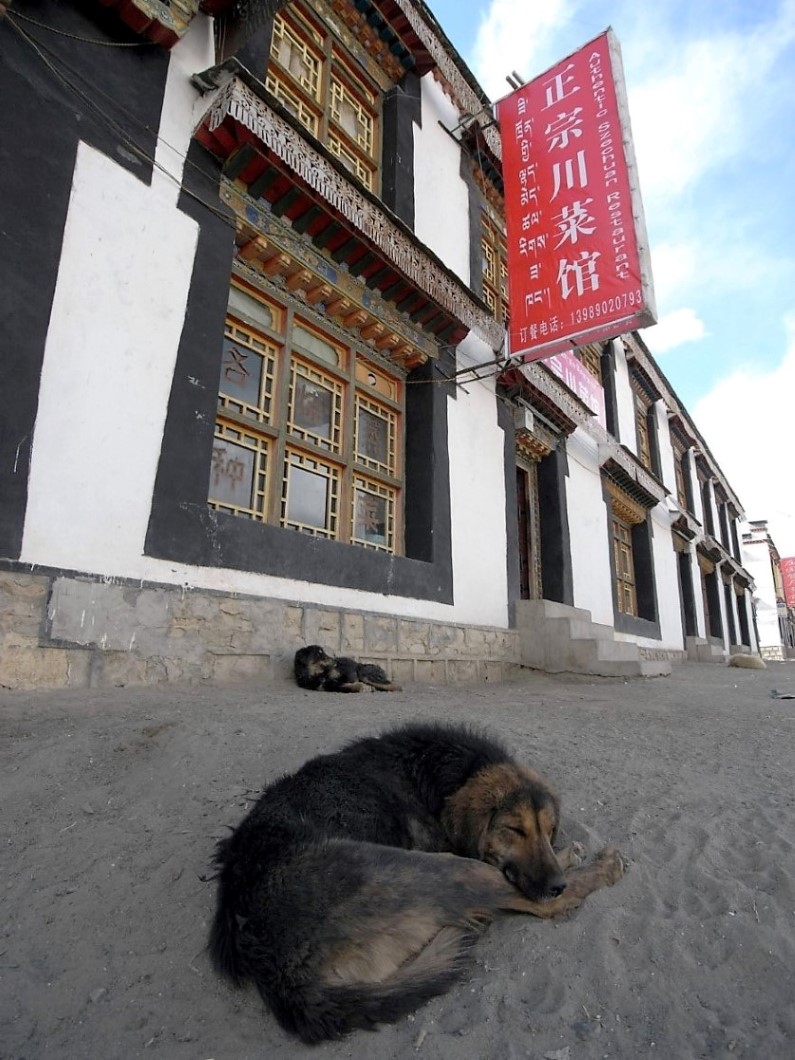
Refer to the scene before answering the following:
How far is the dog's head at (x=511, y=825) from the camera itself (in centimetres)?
196

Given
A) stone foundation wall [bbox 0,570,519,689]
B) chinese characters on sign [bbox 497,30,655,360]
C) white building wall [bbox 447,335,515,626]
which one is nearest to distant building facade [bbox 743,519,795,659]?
white building wall [bbox 447,335,515,626]

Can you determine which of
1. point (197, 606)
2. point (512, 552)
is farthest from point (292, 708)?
point (512, 552)

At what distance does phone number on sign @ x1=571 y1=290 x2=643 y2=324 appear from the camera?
6.48m

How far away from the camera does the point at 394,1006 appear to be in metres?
1.57

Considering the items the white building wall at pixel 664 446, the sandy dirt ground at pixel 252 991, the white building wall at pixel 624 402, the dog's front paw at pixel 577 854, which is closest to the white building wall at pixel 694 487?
the white building wall at pixel 664 446

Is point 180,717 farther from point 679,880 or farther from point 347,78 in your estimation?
point 347,78

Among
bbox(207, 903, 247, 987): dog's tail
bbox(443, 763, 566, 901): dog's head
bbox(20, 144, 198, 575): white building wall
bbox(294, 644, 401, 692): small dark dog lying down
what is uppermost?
bbox(20, 144, 198, 575): white building wall

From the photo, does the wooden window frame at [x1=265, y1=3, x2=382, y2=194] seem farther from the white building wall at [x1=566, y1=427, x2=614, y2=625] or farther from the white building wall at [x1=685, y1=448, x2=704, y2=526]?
the white building wall at [x1=685, y1=448, x2=704, y2=526]

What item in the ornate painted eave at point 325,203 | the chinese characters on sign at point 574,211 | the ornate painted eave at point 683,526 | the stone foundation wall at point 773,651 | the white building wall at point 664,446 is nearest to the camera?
the ornate painted eave at point 325,203

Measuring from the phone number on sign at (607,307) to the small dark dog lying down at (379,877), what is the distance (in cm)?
570

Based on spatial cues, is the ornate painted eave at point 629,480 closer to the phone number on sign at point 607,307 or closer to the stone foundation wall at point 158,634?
the phone number on sign at point 607,307

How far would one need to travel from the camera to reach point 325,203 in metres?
6.32

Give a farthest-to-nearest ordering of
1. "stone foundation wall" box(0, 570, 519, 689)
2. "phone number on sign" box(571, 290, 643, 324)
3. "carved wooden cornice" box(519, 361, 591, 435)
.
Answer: "carved wooden cornice" box(519, 361, 591, 435), "phone number on sign" box(571, 290, 643, 324), "stone foundation wall" box(0, 570, 519, 689)

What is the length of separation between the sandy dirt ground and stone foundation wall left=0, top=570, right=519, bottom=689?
0.32 meters
